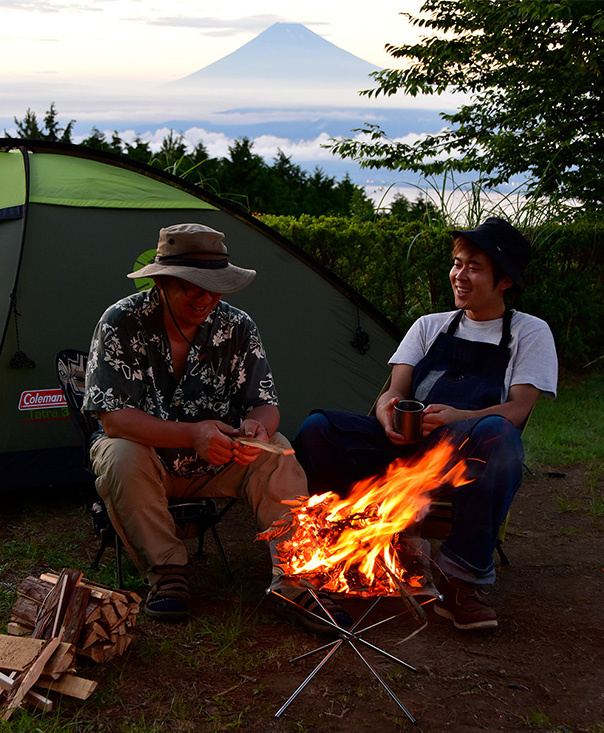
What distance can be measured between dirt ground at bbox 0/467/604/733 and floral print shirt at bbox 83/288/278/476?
2.08ft

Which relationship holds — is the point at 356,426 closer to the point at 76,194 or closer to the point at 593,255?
the point at 76,194

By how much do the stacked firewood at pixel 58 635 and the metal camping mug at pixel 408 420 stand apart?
3.83 ft

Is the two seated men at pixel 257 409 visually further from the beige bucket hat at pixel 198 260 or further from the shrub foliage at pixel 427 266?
the shrub foliage at pixel 427 266

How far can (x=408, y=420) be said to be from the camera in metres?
2.96

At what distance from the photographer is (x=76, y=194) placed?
14.1 feet

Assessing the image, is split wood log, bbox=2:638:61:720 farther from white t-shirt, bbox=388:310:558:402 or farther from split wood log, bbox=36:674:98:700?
→ white t-shirt, bbox=388:310:558:402

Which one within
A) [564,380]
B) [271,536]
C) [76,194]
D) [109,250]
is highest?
[76,194]

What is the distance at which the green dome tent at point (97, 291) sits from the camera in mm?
4027

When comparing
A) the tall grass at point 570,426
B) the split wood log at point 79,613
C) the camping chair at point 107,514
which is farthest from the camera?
the tall grass at point 570,426

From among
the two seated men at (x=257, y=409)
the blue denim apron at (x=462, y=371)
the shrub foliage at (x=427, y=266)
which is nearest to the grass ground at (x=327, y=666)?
the two seated men at (x=257, y=409)

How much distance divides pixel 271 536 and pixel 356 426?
0.83 metres

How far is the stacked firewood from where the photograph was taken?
226 centimetres

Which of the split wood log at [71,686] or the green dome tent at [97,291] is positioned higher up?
the green dome tent at [97,291]

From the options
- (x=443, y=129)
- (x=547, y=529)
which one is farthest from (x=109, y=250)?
(x=443, y=129)
